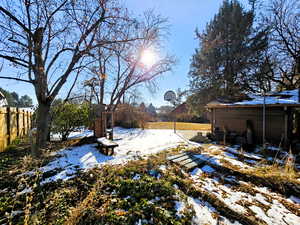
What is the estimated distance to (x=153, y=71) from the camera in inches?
527

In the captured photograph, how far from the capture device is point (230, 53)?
11234mm

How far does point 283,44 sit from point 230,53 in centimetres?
356

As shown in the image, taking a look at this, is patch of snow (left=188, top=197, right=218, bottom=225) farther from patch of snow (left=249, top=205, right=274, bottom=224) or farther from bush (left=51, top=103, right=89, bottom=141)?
bush (left=51, top=103, right=89, bottom=141)

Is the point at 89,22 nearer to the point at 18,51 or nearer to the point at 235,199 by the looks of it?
the point at 18,51

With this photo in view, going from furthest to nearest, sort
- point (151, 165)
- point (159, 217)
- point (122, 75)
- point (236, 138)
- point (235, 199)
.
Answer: point (122, 75) < point (236, 138) < point (151, 165) < point (235, 199) < point (159, 217)

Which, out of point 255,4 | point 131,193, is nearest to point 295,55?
point 255,4

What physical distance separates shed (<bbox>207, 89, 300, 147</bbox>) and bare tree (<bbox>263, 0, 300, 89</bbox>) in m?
5.10

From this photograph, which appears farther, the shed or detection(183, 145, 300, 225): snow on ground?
the shed

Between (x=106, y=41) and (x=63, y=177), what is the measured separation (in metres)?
4.29

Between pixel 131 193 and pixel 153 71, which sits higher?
pixel 153 71

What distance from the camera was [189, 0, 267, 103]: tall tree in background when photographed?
36.1 ft

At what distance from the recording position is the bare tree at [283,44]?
964cm

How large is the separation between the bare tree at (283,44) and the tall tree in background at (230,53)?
2.28 ft

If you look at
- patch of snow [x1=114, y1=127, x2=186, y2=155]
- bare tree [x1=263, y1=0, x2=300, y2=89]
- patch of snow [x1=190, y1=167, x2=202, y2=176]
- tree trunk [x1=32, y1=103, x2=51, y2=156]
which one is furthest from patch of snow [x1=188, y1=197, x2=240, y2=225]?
bare tree [x1=263, y1=0, x2=300, y2=89]
